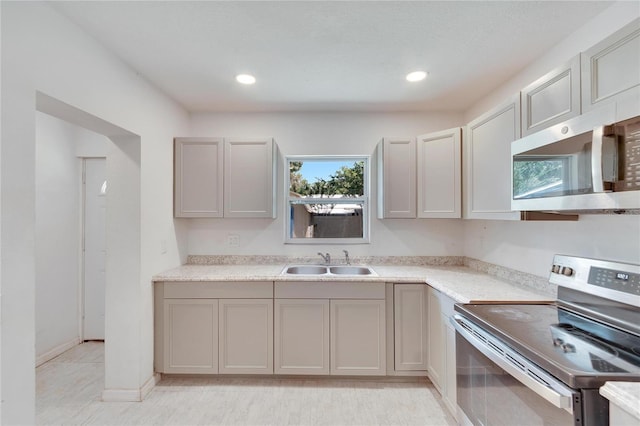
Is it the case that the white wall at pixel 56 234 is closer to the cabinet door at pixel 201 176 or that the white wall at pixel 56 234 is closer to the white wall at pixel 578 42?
the cabinet door at pixel 201 176

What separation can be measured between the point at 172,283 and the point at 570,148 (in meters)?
2.75

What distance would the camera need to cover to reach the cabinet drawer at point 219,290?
241 centimetres

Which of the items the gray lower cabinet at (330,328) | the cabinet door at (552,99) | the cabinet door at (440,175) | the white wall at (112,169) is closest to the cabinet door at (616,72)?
the cabinet door at (552,99)

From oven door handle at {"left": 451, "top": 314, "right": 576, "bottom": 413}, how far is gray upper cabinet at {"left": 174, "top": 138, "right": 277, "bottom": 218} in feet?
6.32

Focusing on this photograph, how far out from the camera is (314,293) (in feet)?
7.90

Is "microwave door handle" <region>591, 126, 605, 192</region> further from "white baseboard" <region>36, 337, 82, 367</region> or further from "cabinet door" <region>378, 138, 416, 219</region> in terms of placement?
"white baseboard" <region>36, 337, 82, 367</region>

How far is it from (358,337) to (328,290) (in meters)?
0.47

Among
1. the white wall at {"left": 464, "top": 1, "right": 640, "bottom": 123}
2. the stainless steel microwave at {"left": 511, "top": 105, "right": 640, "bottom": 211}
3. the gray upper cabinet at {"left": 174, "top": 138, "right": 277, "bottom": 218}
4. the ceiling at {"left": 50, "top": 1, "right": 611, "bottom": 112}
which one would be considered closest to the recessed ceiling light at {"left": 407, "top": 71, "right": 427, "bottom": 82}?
the ceiling at {"left": 50, "top": 1, "right": 611, "bottom": 112}

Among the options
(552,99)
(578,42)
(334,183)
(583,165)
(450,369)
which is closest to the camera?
(583,165)

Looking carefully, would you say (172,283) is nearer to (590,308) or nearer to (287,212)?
(287,212)

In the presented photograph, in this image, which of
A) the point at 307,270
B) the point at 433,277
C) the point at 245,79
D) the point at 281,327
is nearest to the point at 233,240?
the point at 307,270

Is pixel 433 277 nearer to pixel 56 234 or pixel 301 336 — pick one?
pixel 301 336

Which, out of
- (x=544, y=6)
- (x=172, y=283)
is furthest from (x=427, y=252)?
(x=172, y=283)

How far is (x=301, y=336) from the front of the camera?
2404mm
